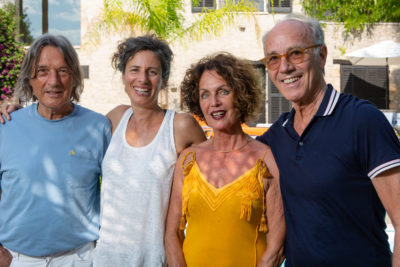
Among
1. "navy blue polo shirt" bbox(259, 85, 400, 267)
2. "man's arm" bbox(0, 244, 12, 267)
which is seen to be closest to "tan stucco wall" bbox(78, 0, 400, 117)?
"man's arm" bbox(0, 244, 12, 267)

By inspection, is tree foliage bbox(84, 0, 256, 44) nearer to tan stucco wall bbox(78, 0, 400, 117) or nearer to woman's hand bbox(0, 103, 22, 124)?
tan stucco wall bbox(78, 0, 400, 117)

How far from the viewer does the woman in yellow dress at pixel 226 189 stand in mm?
2283

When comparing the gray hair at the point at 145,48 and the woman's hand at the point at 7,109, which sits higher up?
the gray hair at the point at 145,48

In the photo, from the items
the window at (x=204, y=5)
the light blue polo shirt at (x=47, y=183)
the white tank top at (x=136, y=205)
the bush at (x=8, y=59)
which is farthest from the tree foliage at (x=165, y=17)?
the white tank top at (x=136, y=205)

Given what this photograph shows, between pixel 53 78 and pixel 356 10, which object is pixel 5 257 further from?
pixel 356 10

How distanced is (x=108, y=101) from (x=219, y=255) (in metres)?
13.3

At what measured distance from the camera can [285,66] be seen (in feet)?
7.39

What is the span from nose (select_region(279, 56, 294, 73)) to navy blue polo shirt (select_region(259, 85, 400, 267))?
260mm

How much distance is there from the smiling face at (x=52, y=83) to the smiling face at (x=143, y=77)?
0.41m

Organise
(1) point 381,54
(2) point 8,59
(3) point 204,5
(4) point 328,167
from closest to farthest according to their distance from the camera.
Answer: (4) point 328,167 < (2) point 8,59 < (1) point 381,54 < (3) point 204,5

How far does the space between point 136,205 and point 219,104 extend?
807mm

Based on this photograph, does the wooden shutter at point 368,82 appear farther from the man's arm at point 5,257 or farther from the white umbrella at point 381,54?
the man's arm at point 5,257

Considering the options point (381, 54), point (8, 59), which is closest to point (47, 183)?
point (8, 59)

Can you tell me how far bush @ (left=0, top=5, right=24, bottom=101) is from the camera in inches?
310
